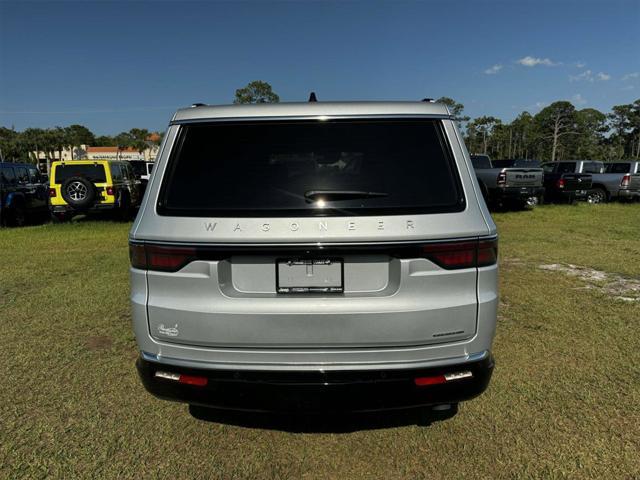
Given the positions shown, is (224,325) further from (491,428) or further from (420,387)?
(491,428)

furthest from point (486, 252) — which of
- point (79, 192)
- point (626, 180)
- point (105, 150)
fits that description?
point (105, 150)

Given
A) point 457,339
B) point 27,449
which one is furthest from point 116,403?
point 457,339

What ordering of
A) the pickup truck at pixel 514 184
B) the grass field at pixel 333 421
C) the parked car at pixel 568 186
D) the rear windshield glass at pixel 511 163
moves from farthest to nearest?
the rear windshield glass at pixel 511 163
the parked car at pixel 568 186
the pickup truck at pixel 514 184
the grass field at pixel 333 421

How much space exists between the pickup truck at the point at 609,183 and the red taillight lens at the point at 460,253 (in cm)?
1885

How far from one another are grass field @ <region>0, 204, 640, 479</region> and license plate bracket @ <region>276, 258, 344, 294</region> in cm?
101

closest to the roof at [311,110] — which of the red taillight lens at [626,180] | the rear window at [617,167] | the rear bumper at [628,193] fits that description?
the red taillight lens at [626,180]

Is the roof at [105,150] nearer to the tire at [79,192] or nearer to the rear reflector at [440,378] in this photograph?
the tire at [79,192]

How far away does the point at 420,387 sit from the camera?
86.5 inches

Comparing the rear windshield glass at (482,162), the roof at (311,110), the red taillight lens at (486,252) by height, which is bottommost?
the red taillight lens at (486,252)

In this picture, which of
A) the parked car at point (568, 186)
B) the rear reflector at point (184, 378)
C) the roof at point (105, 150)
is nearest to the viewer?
the rear reflector at point (184, 378)

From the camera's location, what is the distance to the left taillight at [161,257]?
2.12 meters

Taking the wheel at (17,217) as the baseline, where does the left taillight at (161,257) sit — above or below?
above

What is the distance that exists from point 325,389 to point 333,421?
32.1 inches

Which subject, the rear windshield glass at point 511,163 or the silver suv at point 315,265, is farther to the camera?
the rear windshield glass at point 511,163
